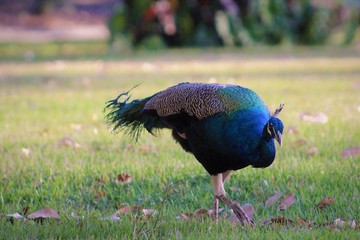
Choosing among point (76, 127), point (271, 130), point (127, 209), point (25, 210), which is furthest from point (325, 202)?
point (76, 127)

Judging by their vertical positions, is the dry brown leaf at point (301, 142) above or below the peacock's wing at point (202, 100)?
below

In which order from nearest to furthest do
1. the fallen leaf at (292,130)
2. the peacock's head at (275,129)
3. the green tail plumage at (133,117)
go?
1. the peacock's head at (275,129)
2. the green tail plumage at (133,117)
3. the fallen leaf at (292,130)

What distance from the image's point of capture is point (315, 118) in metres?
7.61

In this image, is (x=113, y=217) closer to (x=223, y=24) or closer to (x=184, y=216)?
(x=184, y=216)

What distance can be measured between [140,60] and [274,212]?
422 inches

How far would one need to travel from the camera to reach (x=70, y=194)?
17.1 ft

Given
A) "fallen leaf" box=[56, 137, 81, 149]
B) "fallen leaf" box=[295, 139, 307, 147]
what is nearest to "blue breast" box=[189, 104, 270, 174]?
"fallen leaf" box=[295, 139, 307, 147]

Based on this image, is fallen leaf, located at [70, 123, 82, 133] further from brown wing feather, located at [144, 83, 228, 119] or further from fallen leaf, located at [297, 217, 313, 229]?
fallen leaf, located at [297, 217, 313, 229]

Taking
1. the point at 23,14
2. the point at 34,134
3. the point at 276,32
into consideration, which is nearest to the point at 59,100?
the point at 34,134

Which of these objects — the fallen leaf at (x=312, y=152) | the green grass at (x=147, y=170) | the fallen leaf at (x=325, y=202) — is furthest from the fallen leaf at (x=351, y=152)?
the fallen leaf at (x=325, y=202)

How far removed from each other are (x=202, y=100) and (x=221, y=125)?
0.29m

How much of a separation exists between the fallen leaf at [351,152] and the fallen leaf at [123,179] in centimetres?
176

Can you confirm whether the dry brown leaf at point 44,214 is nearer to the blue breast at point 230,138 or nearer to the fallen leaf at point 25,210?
the fallen leaf at point 25,210

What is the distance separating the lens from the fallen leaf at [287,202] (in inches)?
190
